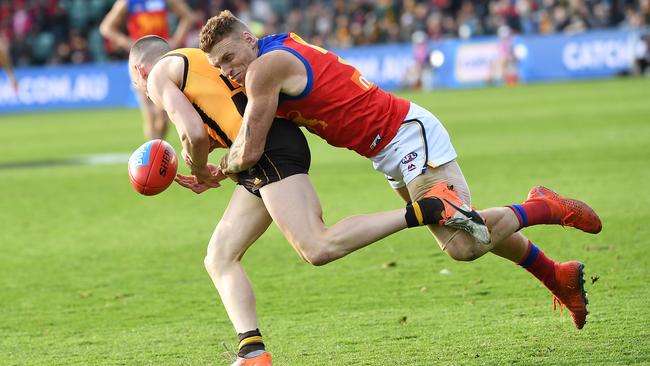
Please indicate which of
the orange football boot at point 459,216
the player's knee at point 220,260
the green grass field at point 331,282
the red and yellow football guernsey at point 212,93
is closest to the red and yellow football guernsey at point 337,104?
the red and yellow football guernsey at point 212,93

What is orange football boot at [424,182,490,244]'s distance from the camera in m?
5.39

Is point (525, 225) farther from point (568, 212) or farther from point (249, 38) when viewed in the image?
point (249, 38)

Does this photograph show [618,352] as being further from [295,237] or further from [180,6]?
[180,6]

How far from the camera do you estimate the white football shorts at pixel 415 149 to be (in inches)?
225

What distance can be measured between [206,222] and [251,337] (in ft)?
18.4

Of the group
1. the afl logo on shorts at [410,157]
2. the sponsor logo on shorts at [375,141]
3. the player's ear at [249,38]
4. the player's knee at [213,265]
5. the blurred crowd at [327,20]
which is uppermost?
the player's ear at [249,38]

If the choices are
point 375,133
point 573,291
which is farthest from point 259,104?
point 573,291

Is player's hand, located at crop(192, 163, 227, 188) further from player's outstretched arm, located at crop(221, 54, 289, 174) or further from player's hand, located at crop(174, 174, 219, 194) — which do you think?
player's outstretched arm, located at crop(221, 54, 289, 174)

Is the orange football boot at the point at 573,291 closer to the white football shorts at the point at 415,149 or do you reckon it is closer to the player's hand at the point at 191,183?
the white football shorts at the point at 415,149

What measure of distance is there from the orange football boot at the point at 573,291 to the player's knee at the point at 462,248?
726 mm

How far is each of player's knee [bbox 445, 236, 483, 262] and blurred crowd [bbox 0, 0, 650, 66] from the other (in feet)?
94.7

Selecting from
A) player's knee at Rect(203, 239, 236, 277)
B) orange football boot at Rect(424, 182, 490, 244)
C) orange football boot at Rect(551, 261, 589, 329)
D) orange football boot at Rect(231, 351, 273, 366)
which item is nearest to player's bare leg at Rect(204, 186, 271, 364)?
player's knee at Rect(203, 239, 236, 277)

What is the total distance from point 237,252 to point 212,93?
856 mm

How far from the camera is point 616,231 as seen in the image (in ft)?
29.4
